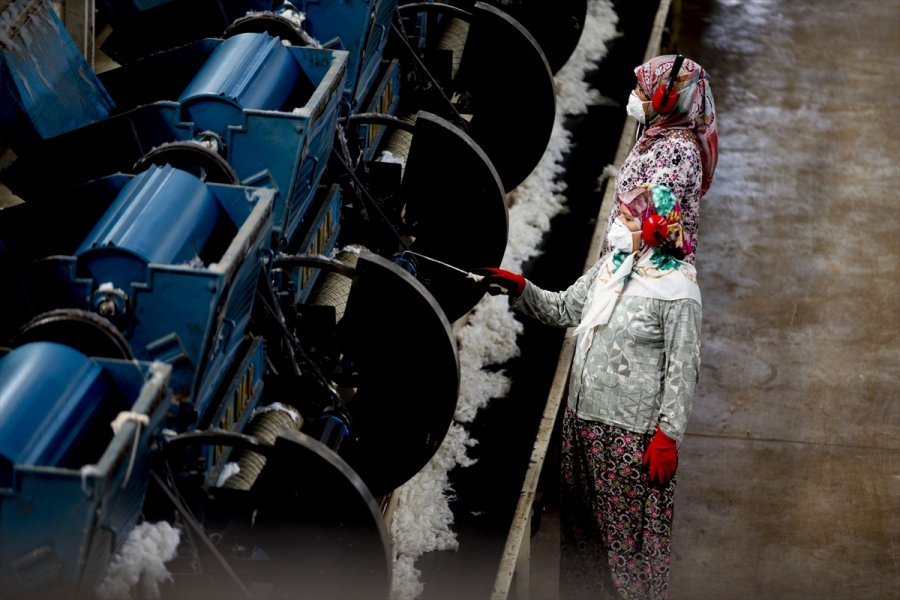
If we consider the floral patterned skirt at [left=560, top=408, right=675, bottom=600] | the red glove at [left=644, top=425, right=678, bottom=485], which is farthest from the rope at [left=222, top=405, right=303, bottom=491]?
the red glove at [left=644, top=425, right=678, bottom=485]

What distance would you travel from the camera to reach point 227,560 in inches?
108

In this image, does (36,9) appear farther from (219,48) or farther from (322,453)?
(322,453)

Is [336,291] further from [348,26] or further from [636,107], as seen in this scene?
[636,107]

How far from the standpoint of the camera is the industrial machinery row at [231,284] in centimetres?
232

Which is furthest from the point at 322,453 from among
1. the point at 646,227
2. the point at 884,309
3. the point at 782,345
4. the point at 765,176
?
the point at 765,176

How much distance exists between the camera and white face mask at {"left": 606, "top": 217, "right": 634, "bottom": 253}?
119 inches

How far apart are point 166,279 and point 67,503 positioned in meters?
0.64

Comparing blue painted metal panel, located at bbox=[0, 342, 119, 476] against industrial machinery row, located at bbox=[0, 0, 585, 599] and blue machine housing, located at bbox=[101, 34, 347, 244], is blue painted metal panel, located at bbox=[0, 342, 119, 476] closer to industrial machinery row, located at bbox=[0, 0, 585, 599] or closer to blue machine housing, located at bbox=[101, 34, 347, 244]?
industrial machinery row, located at bbox=[0, 0, 585, 599]

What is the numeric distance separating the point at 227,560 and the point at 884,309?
376 centimetres

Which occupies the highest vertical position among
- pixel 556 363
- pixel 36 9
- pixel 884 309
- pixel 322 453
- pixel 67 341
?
pixel 36 9

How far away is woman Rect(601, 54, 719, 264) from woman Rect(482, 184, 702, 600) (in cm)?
19

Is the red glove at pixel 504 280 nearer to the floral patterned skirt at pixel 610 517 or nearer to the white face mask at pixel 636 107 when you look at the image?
the floral patterned skirt at pixel 610 517

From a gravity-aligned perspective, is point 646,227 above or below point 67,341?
below

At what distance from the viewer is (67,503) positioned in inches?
82.4
